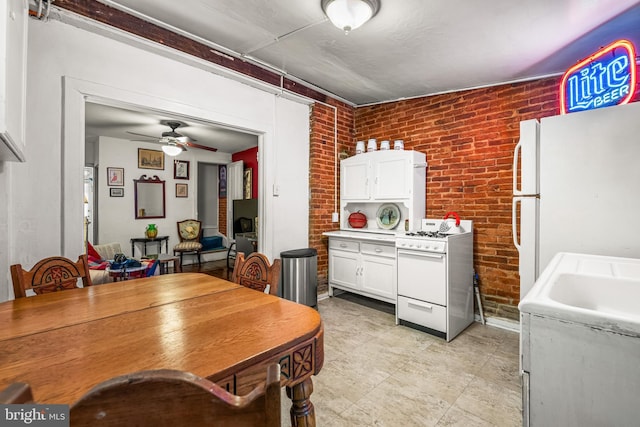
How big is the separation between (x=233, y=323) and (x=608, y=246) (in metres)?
2.13

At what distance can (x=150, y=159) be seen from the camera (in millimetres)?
6160

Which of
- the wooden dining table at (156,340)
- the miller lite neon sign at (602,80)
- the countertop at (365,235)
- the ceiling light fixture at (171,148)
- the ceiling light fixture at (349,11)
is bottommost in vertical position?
the wooden dining table at (156,340)

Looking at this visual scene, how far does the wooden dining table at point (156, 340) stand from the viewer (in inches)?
32.9

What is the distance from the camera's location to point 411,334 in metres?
2.94

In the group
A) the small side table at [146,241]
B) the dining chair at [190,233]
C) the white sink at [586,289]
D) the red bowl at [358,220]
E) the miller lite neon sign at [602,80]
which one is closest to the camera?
the white sink at [586,289]

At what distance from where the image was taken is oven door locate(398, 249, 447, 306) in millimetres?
2818

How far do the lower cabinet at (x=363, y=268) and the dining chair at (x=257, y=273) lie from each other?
6.29ft

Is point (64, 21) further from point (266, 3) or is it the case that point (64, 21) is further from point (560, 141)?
point (560, 141)

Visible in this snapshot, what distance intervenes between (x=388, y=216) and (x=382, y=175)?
22.5 inches

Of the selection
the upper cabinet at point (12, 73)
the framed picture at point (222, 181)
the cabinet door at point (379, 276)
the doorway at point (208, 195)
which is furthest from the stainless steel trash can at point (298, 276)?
the doorway at point (208, 195)

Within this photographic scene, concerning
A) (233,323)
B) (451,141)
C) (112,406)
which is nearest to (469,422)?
(233,323)

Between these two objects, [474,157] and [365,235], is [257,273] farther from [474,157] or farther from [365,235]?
[474,157]

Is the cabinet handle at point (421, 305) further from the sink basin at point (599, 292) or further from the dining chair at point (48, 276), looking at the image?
the dining chair at point (48, 276)

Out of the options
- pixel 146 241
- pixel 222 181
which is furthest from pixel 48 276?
pixel 222 181
